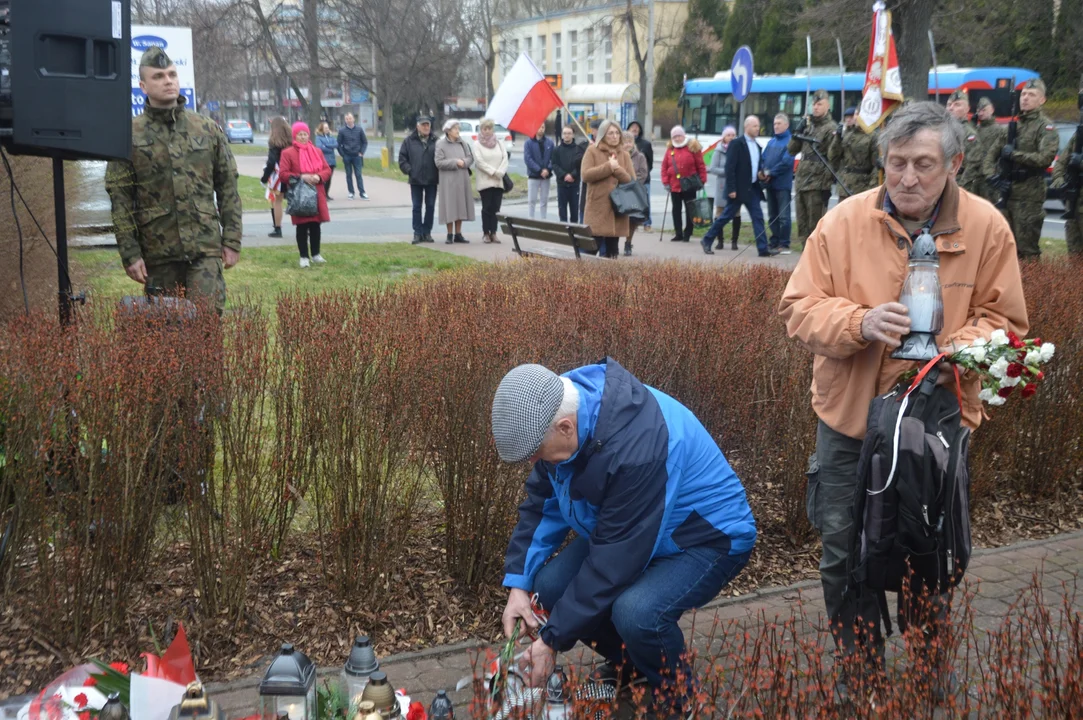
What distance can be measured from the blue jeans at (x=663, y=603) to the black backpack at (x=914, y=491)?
1.32 ft

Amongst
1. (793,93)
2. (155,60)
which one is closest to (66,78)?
(155,60)

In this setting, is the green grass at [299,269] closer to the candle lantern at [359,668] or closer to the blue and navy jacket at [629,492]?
the candle lantern at [359,668]

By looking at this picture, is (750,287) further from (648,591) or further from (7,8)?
(7,8)

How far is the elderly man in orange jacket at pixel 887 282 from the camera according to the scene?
10.1 feet

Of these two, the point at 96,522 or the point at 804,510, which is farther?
the point at 804,510

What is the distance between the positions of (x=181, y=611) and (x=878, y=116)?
895 centimetres

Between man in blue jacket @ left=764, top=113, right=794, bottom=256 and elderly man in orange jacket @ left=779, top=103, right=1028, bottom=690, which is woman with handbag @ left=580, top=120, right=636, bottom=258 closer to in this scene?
man in blue jacket @ left=764, top=113, right=794, bottom=256

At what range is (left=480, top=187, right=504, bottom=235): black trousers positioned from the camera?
626 inches

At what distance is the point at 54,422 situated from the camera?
348cm

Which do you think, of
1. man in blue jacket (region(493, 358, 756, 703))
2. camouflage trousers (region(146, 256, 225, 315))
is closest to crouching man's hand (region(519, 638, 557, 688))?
man in blue jacket (region(493, 358, 756, 703))

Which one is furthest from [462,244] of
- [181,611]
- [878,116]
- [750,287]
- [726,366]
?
[181,611]

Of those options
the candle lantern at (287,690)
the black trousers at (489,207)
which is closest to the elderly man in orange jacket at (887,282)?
the candle lantern at (287,690)

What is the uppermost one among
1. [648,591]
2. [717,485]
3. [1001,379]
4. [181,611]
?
[1001,379]

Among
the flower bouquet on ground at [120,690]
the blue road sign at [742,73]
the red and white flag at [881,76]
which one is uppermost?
the blue road sign at [742,73]
